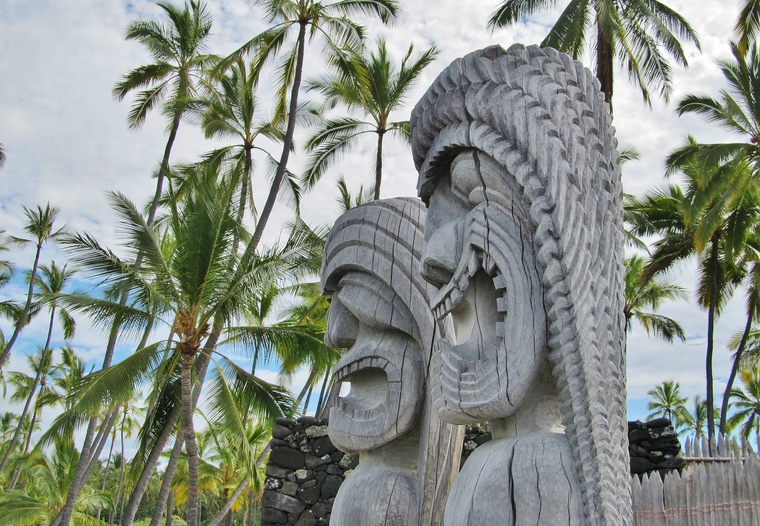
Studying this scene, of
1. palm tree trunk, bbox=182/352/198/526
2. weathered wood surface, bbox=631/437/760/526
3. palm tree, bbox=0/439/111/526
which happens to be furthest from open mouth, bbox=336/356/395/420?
palm tree, bbox=0/439/111/526

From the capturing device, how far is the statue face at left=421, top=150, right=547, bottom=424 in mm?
1808

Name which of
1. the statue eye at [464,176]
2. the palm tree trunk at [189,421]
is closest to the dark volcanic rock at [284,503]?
the palm tree trunk at [189,421]

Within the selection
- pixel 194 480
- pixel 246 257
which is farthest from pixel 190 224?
→ pixel 194 480

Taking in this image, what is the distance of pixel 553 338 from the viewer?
180 cm

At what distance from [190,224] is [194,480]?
176 inches

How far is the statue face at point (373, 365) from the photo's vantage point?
7.93 ft

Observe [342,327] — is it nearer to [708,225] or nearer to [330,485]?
[330,485]

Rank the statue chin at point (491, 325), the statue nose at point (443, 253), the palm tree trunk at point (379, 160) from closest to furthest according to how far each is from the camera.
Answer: the statue chin at point (491, 325)
the statue nose at point (443, 253)
the palm tree trunk at point (379, 160)

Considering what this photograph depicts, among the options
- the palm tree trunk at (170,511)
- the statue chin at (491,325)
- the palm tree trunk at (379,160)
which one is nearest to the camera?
the statue chin at (491,325)

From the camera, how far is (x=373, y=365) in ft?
8.32

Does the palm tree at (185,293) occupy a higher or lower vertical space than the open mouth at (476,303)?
higher

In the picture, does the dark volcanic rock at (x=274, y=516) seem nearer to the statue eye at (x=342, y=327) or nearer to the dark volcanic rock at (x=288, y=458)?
the dark volcanic rock at (x=288, y=458)

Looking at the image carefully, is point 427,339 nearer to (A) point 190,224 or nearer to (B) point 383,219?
(B) point 383,219

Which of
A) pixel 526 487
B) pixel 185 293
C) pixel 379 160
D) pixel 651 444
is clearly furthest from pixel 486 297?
pixel 379 160
